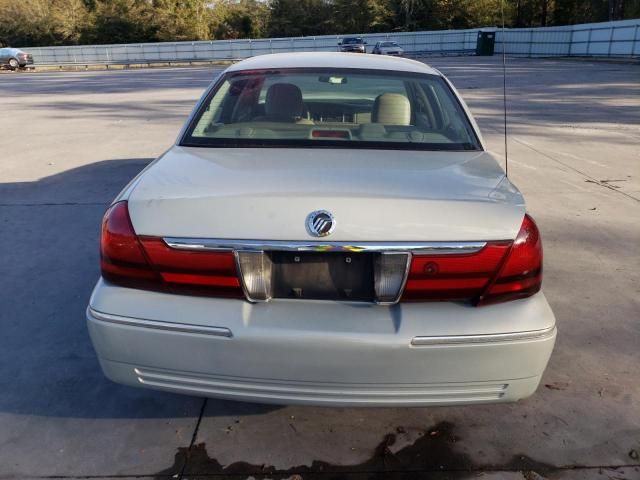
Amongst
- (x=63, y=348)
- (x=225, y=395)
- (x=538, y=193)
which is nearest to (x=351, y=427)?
(x=225, y=395)

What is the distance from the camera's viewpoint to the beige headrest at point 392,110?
3307 millimetres

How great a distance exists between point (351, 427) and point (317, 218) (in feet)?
3.73

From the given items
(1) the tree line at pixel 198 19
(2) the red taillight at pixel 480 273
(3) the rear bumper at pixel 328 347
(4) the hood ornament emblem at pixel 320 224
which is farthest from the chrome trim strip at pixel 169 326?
(1) the tree line at pixel 198 19

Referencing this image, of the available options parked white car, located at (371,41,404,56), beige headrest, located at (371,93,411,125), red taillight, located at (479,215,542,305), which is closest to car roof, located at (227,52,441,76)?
beige headrest, located at (371,93,411,125)

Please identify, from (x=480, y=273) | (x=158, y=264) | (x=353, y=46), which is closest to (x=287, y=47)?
(x=353, y=46)

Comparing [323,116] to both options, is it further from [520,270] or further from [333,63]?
[520,270]

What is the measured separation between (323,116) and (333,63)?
41cm

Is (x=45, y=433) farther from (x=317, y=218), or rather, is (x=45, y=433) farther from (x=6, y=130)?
(x=6, y=130)

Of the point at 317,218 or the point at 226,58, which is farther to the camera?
the point at 226,58

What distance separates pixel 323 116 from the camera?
12.4 feet

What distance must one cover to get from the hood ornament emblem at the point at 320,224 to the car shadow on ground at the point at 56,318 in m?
1.15

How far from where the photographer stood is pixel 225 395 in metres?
2.17

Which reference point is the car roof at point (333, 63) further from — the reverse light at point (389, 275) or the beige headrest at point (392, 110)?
the reverse light at point (389, 275)

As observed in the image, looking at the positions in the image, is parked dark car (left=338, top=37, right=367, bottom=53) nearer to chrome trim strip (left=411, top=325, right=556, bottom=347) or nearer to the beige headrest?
the beige headrest
